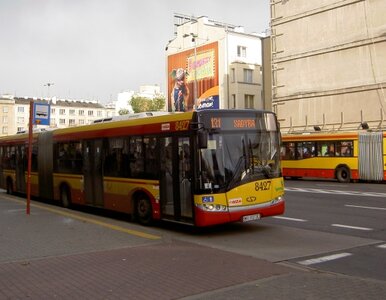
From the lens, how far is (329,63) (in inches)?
1571

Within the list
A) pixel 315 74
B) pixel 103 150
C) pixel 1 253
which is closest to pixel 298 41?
pixel 315 74

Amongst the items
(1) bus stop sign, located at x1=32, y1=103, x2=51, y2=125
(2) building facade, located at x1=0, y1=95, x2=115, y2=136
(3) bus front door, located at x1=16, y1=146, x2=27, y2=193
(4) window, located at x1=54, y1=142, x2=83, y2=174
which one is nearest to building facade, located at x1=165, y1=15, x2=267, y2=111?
(3) bus front door, located at x1=16, y1=146, x2=27, y2=193

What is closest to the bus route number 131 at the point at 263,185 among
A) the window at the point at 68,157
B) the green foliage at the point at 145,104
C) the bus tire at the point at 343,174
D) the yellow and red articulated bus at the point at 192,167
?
the yellow and red articulated bus at the point at 192,167

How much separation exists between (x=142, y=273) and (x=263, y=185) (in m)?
4.53

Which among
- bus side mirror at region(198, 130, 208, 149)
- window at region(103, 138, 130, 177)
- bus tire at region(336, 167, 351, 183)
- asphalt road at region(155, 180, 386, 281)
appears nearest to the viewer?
asphalt road at region(155, 180, 386, 281)

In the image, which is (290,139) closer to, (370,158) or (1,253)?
(370,158)

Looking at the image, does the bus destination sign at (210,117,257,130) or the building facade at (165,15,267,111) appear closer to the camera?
the bus destination sign at (210,117,257,130)

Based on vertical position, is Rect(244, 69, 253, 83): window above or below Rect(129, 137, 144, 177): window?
above

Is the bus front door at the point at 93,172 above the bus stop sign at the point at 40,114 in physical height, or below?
below

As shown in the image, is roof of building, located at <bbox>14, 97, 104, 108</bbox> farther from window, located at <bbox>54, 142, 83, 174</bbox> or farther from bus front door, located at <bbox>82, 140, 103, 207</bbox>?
bus front door, located at <bbox>82, 140, 103, 207</bbox>

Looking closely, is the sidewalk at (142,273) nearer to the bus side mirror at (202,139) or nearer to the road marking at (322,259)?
the road marking at (322,259)

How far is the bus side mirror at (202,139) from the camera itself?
394 inches

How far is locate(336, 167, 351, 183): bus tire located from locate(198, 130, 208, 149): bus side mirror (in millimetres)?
19193

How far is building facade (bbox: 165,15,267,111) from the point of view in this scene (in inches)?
2234
